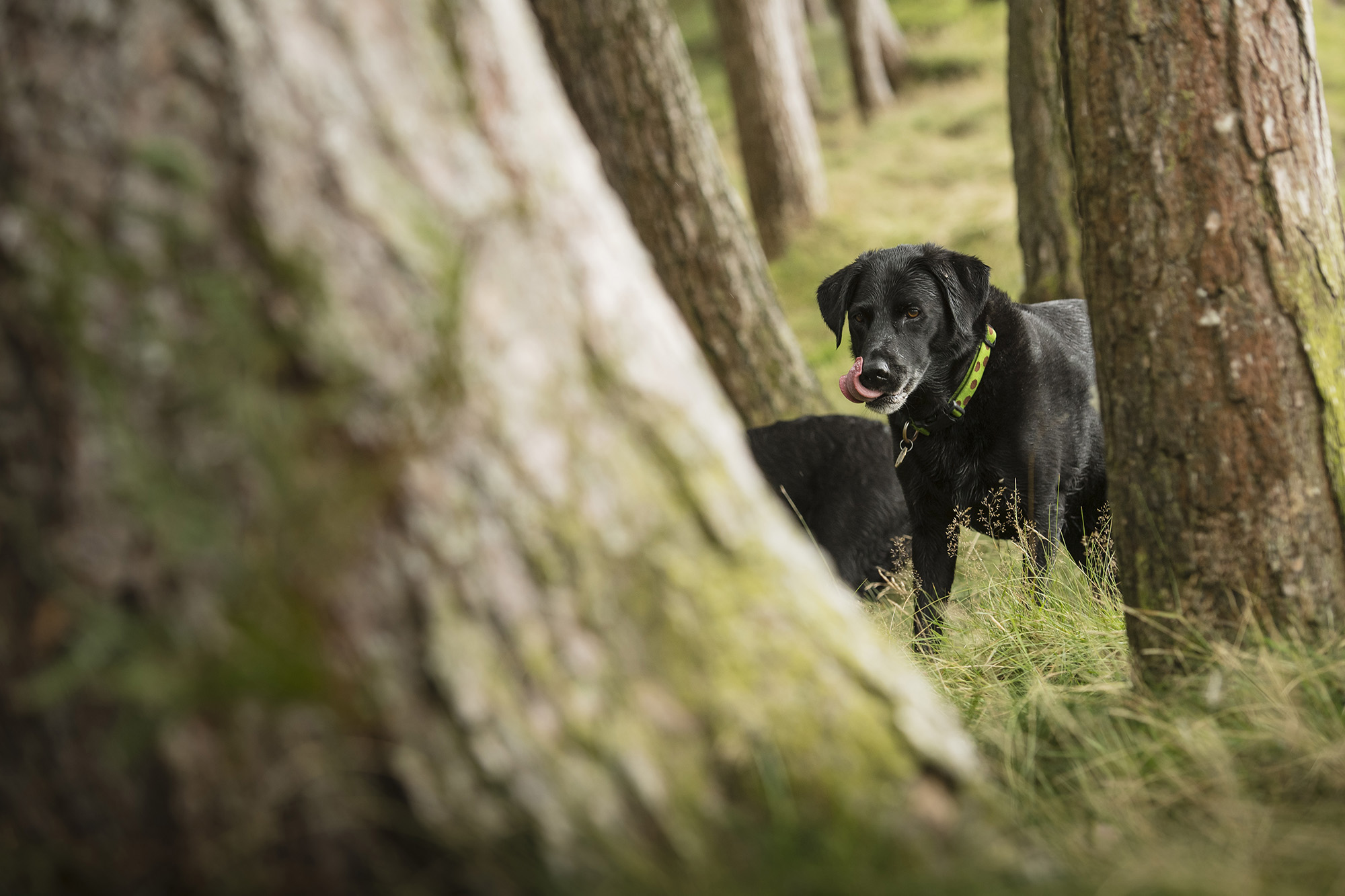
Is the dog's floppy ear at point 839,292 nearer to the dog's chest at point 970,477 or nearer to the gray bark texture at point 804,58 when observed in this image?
the dog's chest at point 970,477

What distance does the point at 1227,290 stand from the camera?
1947 mm

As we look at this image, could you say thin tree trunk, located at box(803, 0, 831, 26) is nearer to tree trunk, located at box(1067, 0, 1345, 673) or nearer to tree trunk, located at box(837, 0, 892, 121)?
tree trunk, located at box(837, 0, 892, 121)

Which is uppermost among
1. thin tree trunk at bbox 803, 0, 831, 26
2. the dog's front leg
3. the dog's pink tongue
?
thin tree trunk at bbox 803, 0, 831, 26

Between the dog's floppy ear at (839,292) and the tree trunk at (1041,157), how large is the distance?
2.07 meters

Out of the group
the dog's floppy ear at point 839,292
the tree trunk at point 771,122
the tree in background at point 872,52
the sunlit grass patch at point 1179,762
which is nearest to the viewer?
the sunlit grass patch at point 1179,762

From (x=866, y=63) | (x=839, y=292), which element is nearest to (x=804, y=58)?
(x=866, y=63)

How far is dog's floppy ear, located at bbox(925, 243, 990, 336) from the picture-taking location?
4031mm

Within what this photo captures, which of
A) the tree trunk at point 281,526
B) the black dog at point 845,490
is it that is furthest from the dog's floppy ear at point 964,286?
the tree trunk at point 281,526

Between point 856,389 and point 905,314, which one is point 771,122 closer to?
point 905,314

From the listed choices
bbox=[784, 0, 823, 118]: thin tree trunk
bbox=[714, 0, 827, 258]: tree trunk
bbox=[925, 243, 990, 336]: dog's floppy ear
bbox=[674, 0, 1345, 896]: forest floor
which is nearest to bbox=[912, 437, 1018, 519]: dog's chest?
bbox=[674, 0, 1345, 896]: forest floor

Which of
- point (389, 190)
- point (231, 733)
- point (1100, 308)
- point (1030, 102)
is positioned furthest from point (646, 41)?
point (231, 733)

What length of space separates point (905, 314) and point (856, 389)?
0.44 meters

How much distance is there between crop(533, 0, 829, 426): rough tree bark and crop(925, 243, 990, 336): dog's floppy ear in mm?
1376

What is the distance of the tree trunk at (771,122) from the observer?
32.2 ft
